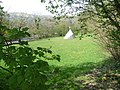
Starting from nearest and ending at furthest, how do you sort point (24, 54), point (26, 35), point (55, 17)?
1. point (24, 54)
2. point (26, 35)
3. point (55, 17)

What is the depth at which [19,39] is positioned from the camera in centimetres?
220

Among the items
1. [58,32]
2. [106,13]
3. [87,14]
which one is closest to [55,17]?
[87,14]

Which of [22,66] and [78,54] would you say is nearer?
[22,66]

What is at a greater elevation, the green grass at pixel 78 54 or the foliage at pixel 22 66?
the foliage at pixel 22 66

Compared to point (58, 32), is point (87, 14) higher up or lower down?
higher up

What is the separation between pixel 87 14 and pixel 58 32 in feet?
160

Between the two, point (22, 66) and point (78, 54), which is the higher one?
point (22, 66)

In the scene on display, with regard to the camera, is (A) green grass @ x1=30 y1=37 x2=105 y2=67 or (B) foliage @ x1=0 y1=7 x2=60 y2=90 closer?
(B) foliage @ x1=0 y1=7 x2=60 y2=90

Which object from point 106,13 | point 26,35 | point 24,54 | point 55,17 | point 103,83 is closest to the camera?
point 24,54

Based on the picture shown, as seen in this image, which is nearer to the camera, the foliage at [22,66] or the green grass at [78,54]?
the foliage at [22,66]

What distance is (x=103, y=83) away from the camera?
9539 mm

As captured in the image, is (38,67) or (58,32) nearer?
(38,67)

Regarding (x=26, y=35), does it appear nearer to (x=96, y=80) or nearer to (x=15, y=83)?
(x=15, y=83)

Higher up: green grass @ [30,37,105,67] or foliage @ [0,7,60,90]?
foliage @ [0,7,60,90]
